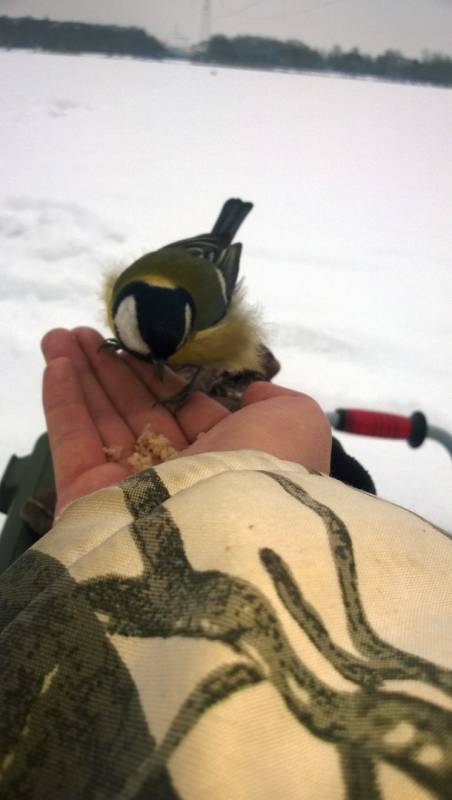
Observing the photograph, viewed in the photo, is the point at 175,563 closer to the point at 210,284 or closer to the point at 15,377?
the point at 210,284

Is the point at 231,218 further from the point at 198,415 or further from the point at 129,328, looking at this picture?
the point at 198,415

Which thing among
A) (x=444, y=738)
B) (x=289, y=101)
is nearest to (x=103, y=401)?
(x=444, y=738)

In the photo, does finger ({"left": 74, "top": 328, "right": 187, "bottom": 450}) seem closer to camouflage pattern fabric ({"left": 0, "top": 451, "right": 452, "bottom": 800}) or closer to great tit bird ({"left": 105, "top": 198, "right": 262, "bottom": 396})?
great tit bird ({"left": 105, "top": 198, "right": 262, "bottom": 396})

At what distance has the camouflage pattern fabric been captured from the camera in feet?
0.87

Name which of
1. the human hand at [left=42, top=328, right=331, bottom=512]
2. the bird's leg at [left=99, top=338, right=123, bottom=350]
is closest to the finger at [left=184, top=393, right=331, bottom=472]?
the human hand at [left=42, top=328, right=331, bottom=512]

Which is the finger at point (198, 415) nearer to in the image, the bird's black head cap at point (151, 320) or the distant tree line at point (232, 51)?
the bird's black head cap at point (151, 320)

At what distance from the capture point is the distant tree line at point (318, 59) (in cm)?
210

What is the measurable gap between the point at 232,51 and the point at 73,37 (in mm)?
494

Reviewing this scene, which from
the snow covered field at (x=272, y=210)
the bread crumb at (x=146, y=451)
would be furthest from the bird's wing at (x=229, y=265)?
the bread crumb at (x=146, y=451)

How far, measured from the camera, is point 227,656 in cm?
28

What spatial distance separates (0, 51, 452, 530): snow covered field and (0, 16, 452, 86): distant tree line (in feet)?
0.12

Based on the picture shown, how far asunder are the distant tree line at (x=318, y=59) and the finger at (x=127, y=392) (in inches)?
57.0

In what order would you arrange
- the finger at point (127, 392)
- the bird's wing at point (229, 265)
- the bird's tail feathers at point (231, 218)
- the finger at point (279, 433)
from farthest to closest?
the bird's tail feathers at point (231, 218) < the bird's wing at point (229, 265) < the finger at point (127, 392) < the finger at point (279, 433)

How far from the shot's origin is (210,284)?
1201 mm
